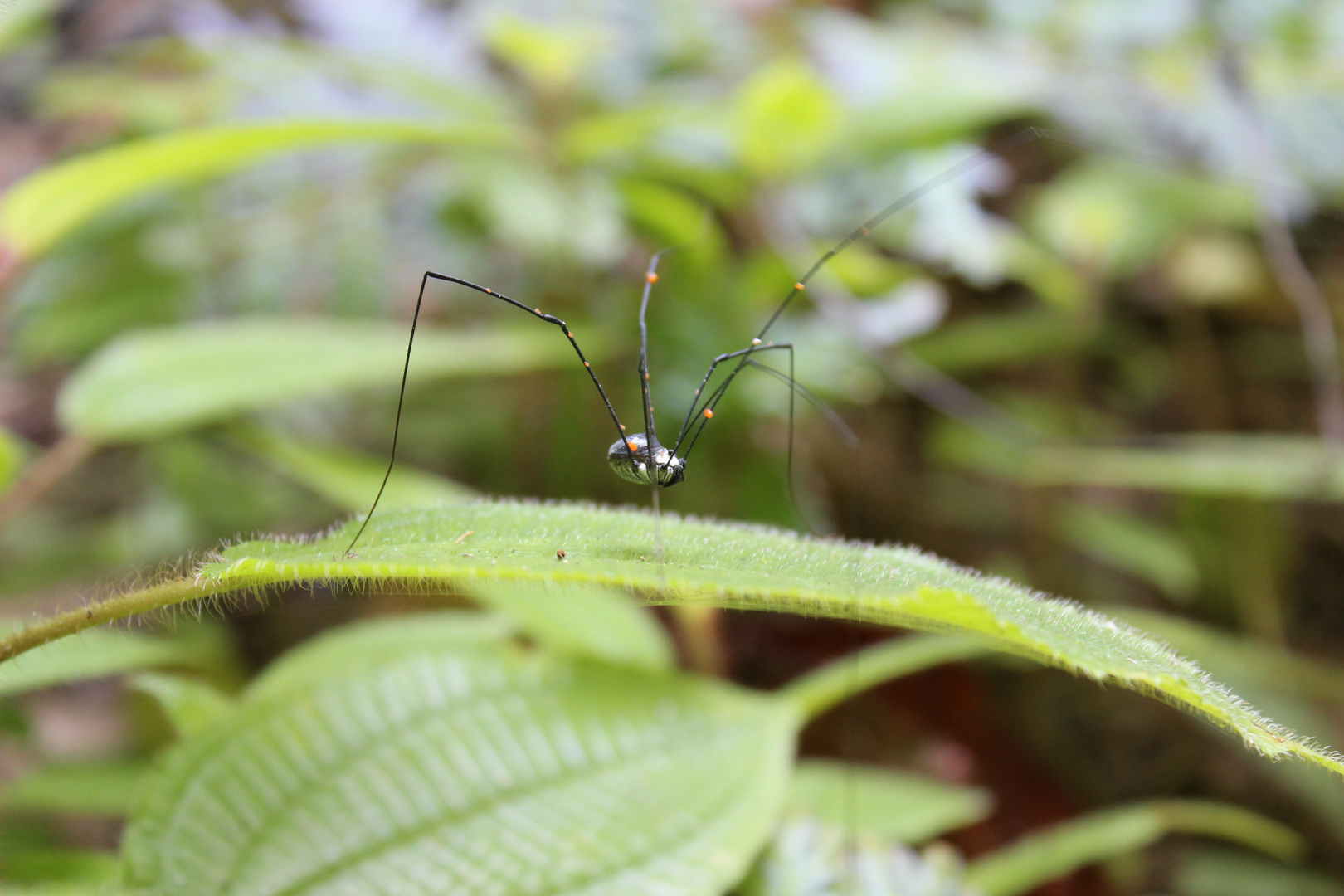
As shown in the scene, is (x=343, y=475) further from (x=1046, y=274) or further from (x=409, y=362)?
(x=1046, y=274)

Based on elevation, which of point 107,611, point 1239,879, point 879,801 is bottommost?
point 1239,879

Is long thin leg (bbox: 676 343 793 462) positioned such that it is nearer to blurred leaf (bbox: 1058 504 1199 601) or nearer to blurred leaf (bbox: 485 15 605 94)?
blurred leaf (bbox: 485 15 605 94)

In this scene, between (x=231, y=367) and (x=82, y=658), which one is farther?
(x=231, y=367)

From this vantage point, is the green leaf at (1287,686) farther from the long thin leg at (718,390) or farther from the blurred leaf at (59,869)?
the blurred leaf at (59,869)

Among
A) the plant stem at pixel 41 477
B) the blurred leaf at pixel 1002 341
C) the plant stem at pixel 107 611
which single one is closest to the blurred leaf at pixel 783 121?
the blurred leaf at pixel 1002 341

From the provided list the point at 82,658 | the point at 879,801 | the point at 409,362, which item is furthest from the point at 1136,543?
the point at 82,658

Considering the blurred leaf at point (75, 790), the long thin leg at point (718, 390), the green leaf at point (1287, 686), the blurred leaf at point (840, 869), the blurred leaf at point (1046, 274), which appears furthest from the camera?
the blurred leaf at point (1046, 274)
